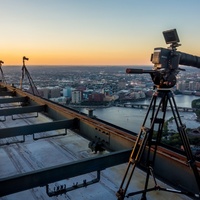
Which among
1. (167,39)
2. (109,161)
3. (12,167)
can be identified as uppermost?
(167,39)

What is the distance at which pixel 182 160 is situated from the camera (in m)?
1.97

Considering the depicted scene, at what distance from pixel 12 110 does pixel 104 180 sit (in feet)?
7.86

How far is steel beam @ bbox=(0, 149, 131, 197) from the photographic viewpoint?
1.77 metres

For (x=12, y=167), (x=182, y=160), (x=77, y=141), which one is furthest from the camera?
(x=77, y=141)

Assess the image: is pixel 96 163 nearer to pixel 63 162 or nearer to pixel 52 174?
pixel 52 174

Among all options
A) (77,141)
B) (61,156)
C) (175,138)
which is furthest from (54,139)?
(175,138)

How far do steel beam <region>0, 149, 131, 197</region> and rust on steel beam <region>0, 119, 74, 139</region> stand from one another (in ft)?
4.64

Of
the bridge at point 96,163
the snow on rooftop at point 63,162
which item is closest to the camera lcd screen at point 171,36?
the bridge at point 96,163

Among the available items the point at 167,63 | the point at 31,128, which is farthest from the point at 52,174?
the point at 31,128

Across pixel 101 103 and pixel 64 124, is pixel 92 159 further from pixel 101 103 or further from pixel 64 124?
pixel 101 103

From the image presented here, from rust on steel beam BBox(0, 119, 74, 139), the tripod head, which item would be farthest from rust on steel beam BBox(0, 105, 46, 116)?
the tripod head

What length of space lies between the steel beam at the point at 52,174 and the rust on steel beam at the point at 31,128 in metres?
1.41

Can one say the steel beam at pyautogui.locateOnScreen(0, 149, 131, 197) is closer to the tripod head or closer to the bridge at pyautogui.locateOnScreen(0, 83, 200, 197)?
the bridge at pyautogui.locateOnScreen(0, 83, 200, 197)

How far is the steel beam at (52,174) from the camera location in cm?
177
